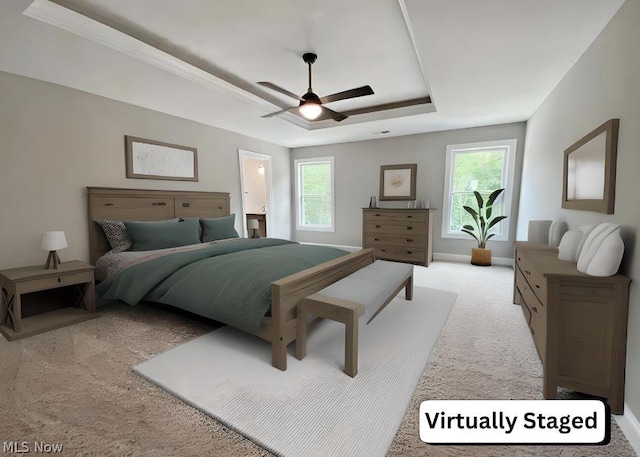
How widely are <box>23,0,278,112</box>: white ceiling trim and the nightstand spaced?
1.99 metres

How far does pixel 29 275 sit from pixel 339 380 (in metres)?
2.71

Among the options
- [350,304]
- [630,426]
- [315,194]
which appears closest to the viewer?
[630,426]

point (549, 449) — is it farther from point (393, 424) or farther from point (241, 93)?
point (241, 93)

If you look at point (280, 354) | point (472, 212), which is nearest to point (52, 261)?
point (280, 354)

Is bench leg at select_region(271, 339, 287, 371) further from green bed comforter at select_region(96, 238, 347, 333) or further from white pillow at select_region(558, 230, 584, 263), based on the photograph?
white pillow at select_region(558, 230, 584, 263)

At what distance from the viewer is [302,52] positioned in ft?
9.15

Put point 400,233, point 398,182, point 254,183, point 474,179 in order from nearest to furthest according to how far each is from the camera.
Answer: point 474,179 → point 400,233 → point 398,182 → point 254,183

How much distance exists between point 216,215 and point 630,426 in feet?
15.6

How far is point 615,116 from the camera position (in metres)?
1.74

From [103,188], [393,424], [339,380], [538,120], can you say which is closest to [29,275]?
[103,188]

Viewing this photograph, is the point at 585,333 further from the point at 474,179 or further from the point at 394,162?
the point at 394,162

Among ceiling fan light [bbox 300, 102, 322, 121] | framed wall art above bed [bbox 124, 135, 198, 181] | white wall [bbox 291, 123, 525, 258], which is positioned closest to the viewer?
ceiling fan light [bbox 300, 102, 322, 121]

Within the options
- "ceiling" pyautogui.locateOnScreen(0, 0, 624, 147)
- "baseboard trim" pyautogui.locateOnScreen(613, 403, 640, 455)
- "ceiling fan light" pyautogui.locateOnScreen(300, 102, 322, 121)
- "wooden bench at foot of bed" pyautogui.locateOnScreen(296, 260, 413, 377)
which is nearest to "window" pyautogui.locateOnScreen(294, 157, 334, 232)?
"ceiling" pyautogui.locateOnScreen(0, 0, 624, 147)

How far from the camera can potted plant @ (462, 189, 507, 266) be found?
4.74 metres
